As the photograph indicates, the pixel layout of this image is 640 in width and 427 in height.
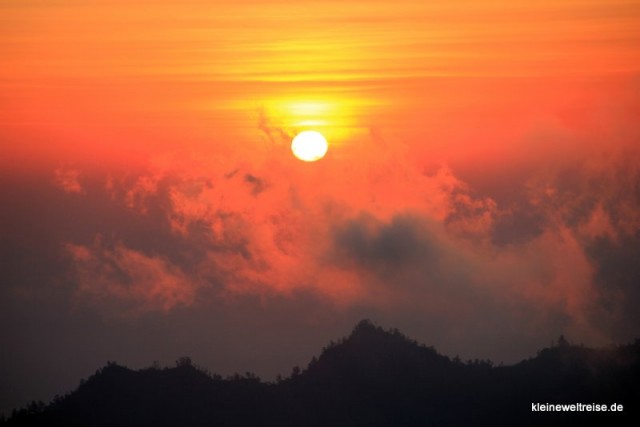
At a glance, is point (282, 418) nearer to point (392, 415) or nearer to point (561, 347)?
point (392, 415)

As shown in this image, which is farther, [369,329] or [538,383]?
[369,329]

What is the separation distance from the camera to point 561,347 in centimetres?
17925

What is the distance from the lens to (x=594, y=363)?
579ft

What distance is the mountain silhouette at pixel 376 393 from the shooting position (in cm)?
17275

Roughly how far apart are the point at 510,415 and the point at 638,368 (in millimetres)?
25745

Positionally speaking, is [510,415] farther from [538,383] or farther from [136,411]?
[136,411]

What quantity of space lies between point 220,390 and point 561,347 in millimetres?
66868

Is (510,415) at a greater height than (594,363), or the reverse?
(594,363)

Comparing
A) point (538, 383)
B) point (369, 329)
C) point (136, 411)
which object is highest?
point (369, 329)

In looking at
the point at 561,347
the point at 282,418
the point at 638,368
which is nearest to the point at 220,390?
the point at 282,418

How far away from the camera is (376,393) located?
186500 millimetres

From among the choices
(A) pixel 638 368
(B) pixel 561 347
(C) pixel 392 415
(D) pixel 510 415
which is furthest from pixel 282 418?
(A) pixel 638 368

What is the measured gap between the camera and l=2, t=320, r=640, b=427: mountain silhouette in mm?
172750

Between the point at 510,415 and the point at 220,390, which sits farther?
the point at 220,390
